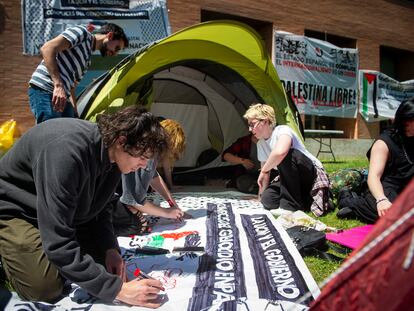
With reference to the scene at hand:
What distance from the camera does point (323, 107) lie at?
28.6 feet

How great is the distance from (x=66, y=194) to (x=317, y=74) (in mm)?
8176

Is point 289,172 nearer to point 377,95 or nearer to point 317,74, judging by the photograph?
point 317,74

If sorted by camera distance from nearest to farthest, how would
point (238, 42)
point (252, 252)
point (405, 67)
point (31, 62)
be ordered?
1. point (252, 252)
2. point (238, 42)
3. point (31, 62)
4. point (405, 67)

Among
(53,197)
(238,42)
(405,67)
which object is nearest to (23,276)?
(53,197)

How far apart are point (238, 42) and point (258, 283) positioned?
9.38 ft

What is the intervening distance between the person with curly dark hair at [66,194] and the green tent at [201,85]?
1855 mm

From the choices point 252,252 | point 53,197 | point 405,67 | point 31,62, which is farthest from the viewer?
point 405,67

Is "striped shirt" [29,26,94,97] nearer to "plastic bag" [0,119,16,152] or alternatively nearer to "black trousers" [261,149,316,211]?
"black trousers" [261,149,316,211]

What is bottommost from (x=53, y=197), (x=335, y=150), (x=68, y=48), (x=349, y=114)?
(x=335, y=150)

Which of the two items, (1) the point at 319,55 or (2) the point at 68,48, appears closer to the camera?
(2) the point at 68,48

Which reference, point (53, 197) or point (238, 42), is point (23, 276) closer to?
point (53, 197)

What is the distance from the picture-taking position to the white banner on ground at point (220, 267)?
1.39 metres

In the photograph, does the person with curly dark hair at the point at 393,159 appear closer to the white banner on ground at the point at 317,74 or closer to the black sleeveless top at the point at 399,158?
the black sleeveless top at the point at 399,158

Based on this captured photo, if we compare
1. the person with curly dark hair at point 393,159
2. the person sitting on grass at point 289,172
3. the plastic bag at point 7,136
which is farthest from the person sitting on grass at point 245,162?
the plastic bag at point 7,136
